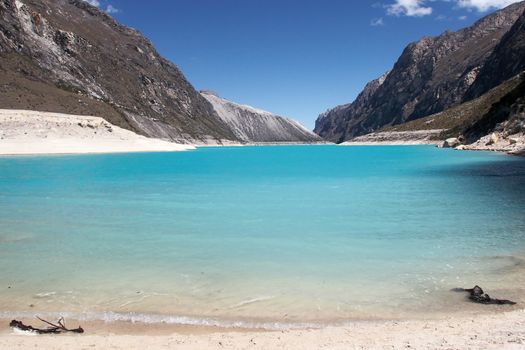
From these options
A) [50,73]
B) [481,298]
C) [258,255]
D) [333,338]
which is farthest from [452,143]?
[50,73]

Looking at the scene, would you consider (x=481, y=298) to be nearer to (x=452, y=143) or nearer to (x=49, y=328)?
(x=49, y=328)

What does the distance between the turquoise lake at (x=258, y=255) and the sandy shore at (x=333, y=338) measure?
761 millimetres

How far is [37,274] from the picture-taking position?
40.5 ft

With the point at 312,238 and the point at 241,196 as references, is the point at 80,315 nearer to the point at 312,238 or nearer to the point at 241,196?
the point at 312,238

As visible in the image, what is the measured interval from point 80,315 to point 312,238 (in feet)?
30.0

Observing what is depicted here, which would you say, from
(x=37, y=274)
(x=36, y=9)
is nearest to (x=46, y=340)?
(x=37, y=274)

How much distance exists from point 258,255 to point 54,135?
8835 centimetres

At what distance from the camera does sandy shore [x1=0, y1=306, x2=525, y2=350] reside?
725 cm

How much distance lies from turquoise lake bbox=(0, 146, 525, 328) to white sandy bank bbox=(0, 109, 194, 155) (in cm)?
6428

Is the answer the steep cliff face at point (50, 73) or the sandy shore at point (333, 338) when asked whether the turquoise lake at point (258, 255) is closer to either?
the sandy shore at point (333, 338)

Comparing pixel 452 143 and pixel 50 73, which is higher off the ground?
pixel 50 73

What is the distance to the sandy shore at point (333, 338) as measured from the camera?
23.8ft

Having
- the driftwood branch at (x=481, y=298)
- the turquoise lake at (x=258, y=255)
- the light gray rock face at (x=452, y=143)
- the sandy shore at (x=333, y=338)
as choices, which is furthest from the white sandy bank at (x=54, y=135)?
the driftwood branch at (x=481, y=298)

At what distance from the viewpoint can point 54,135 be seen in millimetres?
92188
